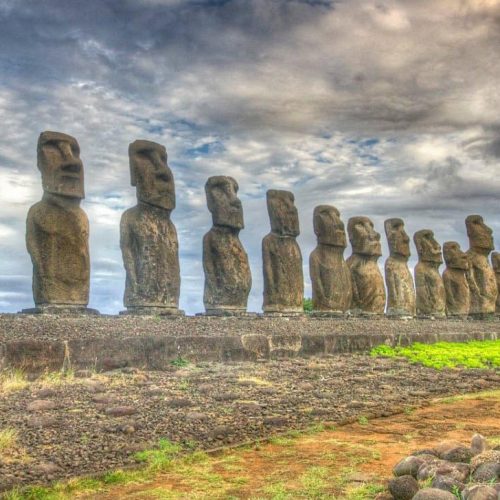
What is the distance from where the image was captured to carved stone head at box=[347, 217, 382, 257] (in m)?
19.3

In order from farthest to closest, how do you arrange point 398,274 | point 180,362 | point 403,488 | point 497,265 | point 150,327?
point 497,265 < point 398,274 < point 150,327 < point 180,362 < point 403,488

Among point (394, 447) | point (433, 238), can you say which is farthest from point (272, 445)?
point (433, 238)

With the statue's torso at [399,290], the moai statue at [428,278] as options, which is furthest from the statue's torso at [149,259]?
the moai statue at [428,278]

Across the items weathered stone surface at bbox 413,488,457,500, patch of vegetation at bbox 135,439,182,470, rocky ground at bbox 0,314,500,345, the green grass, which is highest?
rocky ground at bbox 0,314,500,345

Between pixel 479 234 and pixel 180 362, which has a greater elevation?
pixel 479 234

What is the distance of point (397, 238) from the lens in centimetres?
2166

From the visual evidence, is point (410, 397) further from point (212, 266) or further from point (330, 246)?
point (330, 246)

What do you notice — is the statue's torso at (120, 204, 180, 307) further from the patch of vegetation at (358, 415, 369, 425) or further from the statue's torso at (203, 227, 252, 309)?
the patch of vegetation at (358, 415, 369, 425)

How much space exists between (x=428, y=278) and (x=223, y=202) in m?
10.8

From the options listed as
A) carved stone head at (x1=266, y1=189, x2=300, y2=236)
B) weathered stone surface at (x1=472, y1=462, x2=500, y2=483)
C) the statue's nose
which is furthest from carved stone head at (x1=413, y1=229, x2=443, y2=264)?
weathered stone surface at (x1=472, y1=462, x2=500, y2=483)

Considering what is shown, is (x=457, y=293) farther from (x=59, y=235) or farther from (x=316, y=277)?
(x=59, y=235)

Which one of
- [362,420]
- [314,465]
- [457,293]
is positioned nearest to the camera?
[314,465]

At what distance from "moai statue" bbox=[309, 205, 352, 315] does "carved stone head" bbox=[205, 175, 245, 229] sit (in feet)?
11.3

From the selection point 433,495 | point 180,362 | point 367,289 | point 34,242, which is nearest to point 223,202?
point 34,242
